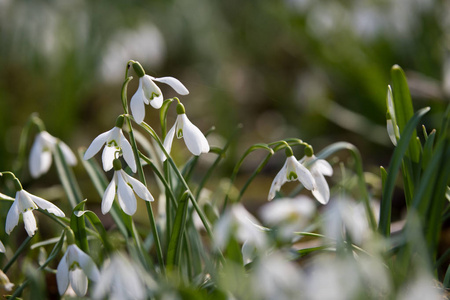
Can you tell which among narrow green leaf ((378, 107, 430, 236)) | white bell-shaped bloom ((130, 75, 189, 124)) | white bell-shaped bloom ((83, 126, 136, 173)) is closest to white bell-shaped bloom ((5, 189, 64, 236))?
white bell-shaped bloom ((83, 126, 136, 173))

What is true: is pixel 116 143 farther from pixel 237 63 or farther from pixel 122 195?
pixel 237 63

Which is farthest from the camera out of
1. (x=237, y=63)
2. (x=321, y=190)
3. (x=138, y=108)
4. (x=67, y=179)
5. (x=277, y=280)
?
(x=237, y=63)

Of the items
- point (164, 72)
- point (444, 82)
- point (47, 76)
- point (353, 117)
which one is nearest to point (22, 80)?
point (47, 76)

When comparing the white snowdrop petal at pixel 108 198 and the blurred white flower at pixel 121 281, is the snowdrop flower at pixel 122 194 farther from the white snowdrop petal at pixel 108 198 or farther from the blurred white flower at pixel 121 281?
the blurred white flower at pixel 121 281

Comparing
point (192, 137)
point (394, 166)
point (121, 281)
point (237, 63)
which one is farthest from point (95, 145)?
point (237, 63)

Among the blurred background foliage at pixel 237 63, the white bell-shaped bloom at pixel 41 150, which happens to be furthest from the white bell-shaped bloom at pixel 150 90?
the blurred background foliage at pixel 237 63

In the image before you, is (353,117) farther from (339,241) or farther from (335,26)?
(339,241)
